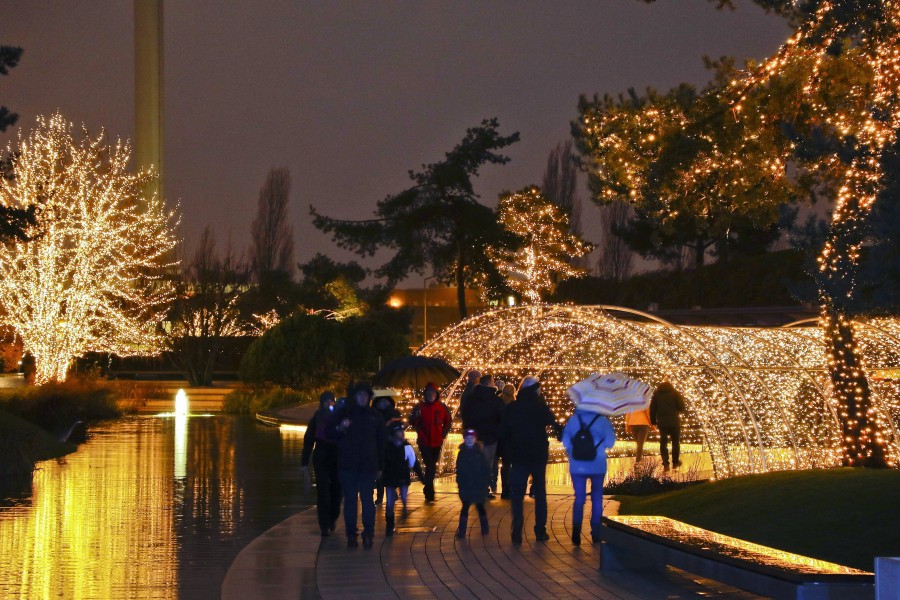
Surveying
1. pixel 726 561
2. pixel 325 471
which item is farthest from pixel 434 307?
pixel 726 561

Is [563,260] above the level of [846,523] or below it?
above

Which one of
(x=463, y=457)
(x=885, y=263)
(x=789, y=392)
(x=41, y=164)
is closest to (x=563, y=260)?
(x=41, y=164)

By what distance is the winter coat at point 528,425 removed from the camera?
13.5 m

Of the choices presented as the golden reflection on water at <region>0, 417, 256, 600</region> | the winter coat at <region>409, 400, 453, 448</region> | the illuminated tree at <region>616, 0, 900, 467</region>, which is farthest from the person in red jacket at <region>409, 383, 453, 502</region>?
the illuminated tree at <region>616, 0, 900, 467</region>

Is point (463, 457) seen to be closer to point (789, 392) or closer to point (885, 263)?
point (885, 263)

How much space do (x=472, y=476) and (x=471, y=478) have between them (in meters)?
0.02

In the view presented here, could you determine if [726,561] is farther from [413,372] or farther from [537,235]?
[537,235]

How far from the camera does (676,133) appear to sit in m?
18.8

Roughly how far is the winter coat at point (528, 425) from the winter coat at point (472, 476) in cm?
62

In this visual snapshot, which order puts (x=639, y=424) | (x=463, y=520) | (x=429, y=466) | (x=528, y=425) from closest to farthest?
(x=528, y=425), (x=463, y=520), (x=429, y=466), (x=639, y=424)

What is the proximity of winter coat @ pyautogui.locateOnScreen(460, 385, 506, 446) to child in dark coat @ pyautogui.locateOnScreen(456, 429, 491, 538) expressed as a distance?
1.47 meters

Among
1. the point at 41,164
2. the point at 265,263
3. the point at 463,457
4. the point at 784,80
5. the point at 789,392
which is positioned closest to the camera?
the point at 463,457

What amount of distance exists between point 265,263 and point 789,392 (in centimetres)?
6819

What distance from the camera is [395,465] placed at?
50.8 ft
